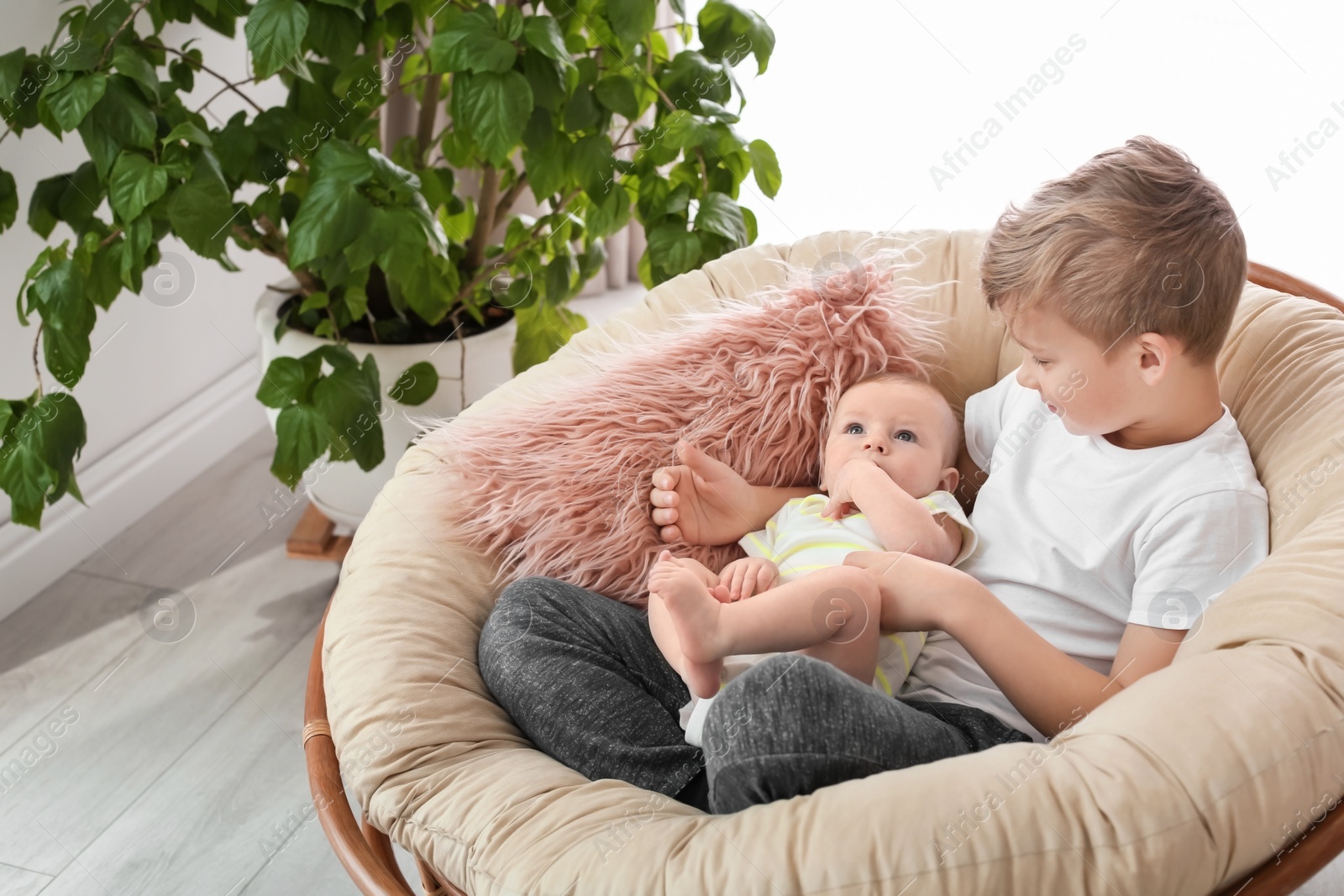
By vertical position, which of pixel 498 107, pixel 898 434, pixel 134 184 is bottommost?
pixel 898 434

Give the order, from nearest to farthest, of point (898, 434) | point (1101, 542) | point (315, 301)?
point (1101, 542)
point (898, 434)
point (315, 301)

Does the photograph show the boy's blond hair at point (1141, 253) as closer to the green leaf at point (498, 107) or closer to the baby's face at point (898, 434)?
the baby's face at point (898, 434)

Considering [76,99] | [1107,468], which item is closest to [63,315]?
[76,99]

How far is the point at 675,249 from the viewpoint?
53.3 inches

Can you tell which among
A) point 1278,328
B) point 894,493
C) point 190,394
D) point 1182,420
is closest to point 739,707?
point 894,493

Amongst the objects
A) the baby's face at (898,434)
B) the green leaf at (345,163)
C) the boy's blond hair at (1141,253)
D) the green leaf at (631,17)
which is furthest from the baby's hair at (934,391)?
the green leaf at (345,163)

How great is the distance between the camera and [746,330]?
1173 millimetres

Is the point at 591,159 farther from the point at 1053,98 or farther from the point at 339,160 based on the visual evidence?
the point at 1053,98

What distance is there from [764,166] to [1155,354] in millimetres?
609

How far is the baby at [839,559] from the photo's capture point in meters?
0.85

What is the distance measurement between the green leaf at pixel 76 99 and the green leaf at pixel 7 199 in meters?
0.23

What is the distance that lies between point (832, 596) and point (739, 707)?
15cm

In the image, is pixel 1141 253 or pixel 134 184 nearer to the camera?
pixel 1141 253

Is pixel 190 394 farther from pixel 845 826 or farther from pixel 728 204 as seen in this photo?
pixel 845 826
